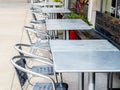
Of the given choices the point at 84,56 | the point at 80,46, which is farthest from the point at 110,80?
the point at 84,56

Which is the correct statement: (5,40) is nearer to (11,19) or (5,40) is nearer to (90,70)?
(11,19)

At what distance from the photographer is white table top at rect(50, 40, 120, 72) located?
225 cm

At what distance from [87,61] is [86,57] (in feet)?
0.42

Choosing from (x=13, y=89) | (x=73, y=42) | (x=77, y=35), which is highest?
Answer: (x=73, y=42)

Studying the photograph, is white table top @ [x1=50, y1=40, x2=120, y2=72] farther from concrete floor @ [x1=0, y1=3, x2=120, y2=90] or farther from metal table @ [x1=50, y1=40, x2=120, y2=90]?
concrete floor @ [x1=0, y1=3, x2=120, y2=90]

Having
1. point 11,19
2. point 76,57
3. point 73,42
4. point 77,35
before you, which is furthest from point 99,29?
point 11,19

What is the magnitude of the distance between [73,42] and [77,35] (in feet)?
8.88

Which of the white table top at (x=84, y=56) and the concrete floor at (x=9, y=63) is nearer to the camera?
the white table top at (x=84, y=56)

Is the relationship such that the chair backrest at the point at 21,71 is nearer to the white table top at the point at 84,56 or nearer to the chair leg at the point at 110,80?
the white table top at the point at 84,56

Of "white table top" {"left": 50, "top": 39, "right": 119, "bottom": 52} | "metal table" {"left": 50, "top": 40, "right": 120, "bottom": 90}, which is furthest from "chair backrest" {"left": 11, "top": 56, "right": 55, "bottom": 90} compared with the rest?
"white table top" {"left": 50, "top": 39, "right": 119, "bottom": 52}

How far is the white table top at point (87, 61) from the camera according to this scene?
87.5 inches

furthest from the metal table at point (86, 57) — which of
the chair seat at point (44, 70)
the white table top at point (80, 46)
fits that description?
the chair seat at point (44, 70)

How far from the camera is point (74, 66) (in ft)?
7.49

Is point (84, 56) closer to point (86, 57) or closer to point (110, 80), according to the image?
point (86, 57)
